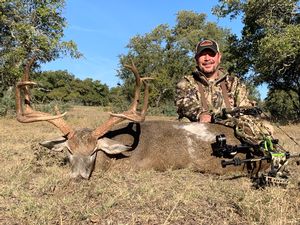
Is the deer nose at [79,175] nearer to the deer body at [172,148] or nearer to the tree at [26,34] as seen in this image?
the deer body at [172,148]

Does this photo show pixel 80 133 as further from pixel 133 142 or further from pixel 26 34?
pixel 26 34

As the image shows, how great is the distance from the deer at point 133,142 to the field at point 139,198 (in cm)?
23

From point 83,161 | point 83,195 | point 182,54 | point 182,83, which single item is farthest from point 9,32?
point 182,54

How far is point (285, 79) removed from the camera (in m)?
24.0

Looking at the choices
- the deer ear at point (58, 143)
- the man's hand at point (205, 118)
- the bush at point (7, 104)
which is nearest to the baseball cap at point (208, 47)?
the man's hand at point (205, 118)

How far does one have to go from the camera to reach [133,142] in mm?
6031

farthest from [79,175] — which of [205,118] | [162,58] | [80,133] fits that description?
[162,58]

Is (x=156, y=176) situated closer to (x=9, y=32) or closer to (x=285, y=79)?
(x=9, y=32)

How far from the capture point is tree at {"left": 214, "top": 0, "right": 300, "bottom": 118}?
16.7 m

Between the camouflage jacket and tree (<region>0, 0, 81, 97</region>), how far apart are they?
1048 centimetres

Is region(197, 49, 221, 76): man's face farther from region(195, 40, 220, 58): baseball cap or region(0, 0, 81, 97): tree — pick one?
region(0, 0, 81, 97): tree

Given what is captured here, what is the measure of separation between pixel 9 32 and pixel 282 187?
15.2 meters

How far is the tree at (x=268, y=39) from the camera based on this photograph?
54.9 feet

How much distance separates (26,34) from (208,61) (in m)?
11.5
